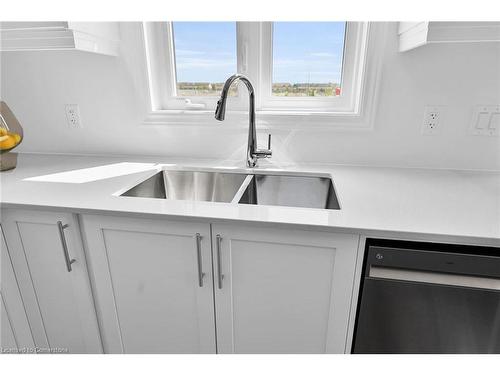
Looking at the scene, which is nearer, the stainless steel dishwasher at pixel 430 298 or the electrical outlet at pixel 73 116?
the stainless steel dishwasher at pixel 430 298

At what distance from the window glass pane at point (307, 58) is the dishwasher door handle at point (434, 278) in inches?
35.0

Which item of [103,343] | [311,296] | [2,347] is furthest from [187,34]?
[2,347]

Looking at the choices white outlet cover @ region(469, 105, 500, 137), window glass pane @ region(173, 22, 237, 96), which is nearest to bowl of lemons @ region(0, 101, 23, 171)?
window glass pane @ region(173, 22, 237, 96)

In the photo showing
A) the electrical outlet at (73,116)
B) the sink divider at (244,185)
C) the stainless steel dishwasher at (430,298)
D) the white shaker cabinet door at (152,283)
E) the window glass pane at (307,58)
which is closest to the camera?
the stainless steel dishwasher at (430,298)

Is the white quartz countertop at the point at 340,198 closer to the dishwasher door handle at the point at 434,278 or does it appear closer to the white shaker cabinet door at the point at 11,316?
the dishwasher door handle at the point at 434,278

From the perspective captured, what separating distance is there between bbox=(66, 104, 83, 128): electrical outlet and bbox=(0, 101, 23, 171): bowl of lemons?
0.25m

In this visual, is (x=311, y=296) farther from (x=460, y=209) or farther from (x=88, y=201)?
(x=88, y=201)

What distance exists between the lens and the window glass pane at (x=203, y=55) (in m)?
1.36

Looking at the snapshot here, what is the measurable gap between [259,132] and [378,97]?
1.78 ft

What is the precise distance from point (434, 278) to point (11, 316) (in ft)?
4.90

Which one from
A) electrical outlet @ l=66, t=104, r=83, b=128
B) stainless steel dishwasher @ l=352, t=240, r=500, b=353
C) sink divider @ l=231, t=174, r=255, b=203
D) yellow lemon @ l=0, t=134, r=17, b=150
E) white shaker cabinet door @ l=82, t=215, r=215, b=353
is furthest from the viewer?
electrical outlet @ l=66, t=104, r=83, b=128

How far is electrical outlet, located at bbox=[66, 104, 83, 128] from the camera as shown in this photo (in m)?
1.47

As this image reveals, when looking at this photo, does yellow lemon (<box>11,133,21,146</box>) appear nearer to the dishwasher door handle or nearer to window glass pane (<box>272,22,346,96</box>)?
window glass pane (<box>272,22,346,96</box>)

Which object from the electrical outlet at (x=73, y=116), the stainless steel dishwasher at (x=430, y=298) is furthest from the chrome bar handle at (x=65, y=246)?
the stainless steel dishwasher at (x=430, y=298)
